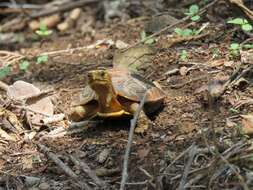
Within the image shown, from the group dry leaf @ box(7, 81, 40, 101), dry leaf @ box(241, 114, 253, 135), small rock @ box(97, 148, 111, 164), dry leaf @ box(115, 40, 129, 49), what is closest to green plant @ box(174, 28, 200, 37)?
dry leaf @ box(115, 40, 129, 49)

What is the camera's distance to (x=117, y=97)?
3.90 meters

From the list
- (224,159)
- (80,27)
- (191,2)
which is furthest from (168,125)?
(80,27)

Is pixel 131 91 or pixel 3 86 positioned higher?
pixel 131 91

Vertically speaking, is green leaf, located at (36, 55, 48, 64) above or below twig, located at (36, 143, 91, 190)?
below

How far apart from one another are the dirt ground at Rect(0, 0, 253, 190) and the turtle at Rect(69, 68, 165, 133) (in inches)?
3.5

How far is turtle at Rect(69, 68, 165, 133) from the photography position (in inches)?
148

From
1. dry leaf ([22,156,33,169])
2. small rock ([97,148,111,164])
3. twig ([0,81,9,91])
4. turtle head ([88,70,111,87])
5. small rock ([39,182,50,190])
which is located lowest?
twig ([0,81,9,91])

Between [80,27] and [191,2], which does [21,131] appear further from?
[80,27]

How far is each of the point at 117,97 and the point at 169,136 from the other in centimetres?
48

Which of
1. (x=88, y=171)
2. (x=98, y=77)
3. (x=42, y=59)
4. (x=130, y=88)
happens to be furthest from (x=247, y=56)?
(x=42, y=59)

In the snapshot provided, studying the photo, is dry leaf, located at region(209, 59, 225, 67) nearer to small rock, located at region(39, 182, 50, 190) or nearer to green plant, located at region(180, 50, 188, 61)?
green plant, located at region(180, 50, 188, 61)

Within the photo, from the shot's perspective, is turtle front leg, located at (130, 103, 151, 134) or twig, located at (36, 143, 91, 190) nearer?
twig, located at (36, 143, 91, 190)

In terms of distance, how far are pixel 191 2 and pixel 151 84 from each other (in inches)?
75.0

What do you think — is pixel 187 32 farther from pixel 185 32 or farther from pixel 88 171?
pixel 88 171
